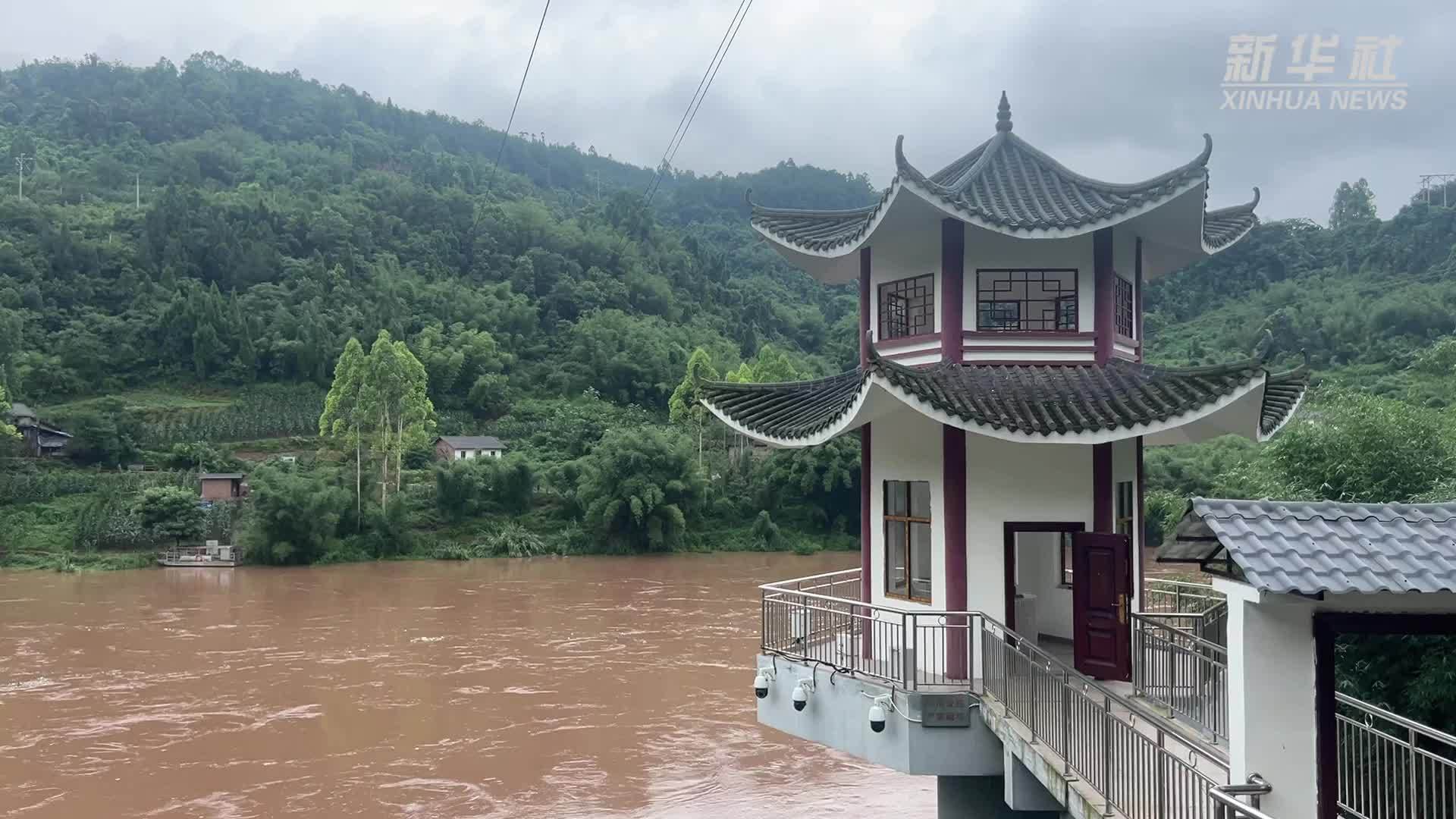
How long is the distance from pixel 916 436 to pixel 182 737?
45.3 ft

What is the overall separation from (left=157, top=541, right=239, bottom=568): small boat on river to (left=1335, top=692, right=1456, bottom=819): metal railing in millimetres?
38481

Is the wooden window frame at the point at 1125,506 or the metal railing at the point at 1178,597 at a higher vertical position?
the wooden window frame at the point at 1125,506

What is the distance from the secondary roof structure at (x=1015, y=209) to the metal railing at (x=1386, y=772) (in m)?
4.02

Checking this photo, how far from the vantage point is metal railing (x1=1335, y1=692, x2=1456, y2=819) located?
17.6 ft

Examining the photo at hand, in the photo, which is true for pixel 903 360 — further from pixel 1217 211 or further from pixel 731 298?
pixel 731 298

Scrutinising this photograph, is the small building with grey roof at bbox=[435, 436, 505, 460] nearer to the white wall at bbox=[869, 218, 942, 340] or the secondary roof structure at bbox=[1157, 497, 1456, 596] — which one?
the white wall at bbox=[869, 218, 942, 340]

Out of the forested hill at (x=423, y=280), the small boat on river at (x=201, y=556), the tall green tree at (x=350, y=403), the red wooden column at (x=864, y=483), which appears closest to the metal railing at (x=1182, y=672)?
the red wooden column at (x=864, y=483)

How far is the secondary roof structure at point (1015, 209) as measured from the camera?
8656 millimetres

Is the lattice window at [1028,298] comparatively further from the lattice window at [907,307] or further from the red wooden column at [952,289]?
the lattice window at [907,307]

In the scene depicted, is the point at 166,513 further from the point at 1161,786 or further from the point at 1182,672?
the point at 1161,786

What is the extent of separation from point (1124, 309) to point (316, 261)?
74.8 m

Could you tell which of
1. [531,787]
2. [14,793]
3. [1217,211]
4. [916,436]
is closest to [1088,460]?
[916,436]

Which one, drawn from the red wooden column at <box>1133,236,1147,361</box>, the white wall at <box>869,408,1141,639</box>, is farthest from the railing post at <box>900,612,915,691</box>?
the red wooden column at <box>1133,236,1147,361</box>

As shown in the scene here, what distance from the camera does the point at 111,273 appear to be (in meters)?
72.1
